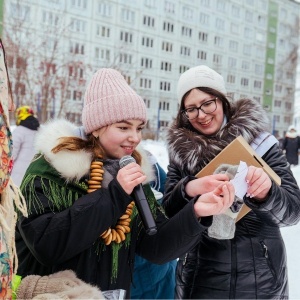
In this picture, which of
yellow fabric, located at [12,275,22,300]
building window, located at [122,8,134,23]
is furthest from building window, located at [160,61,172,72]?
yellow fabric, located at [12,275,22,300]

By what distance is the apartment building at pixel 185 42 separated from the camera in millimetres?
38469

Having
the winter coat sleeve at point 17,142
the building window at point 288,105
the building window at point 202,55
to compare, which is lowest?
the winter coat sleeve at point 17,142

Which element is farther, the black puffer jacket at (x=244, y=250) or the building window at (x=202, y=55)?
the building window at (x=202, y=55)

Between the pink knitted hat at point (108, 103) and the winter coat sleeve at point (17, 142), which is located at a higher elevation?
the pink knitted hat at point (108, 103)

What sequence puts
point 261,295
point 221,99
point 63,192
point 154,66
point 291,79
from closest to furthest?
point 63,192 → point 261,295 → point 221,99 → point 154,66 → point 291,79

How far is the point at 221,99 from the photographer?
2.16 meters

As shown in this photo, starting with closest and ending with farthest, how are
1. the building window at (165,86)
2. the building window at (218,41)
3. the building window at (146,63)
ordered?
the building window at (146,63)
the building window at (165,86)
the building window at (218,41)

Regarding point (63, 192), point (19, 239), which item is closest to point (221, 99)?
point (63, 192)

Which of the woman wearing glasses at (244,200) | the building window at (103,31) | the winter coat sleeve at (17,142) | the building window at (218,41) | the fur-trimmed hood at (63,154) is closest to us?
the fur-trimmed hood at (63,154)

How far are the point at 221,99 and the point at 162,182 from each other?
877mm

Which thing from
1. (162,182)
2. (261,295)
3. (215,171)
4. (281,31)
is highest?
(281,31)

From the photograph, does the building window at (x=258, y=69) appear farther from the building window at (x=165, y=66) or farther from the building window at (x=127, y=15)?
the building window at (x=127, y=15)

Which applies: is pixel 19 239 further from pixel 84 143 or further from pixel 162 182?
pixel 162 182

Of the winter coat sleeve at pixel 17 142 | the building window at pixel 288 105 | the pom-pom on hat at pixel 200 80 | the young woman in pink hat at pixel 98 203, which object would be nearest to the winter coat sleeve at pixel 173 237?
the young woman in pink hat at pixel 98 203
